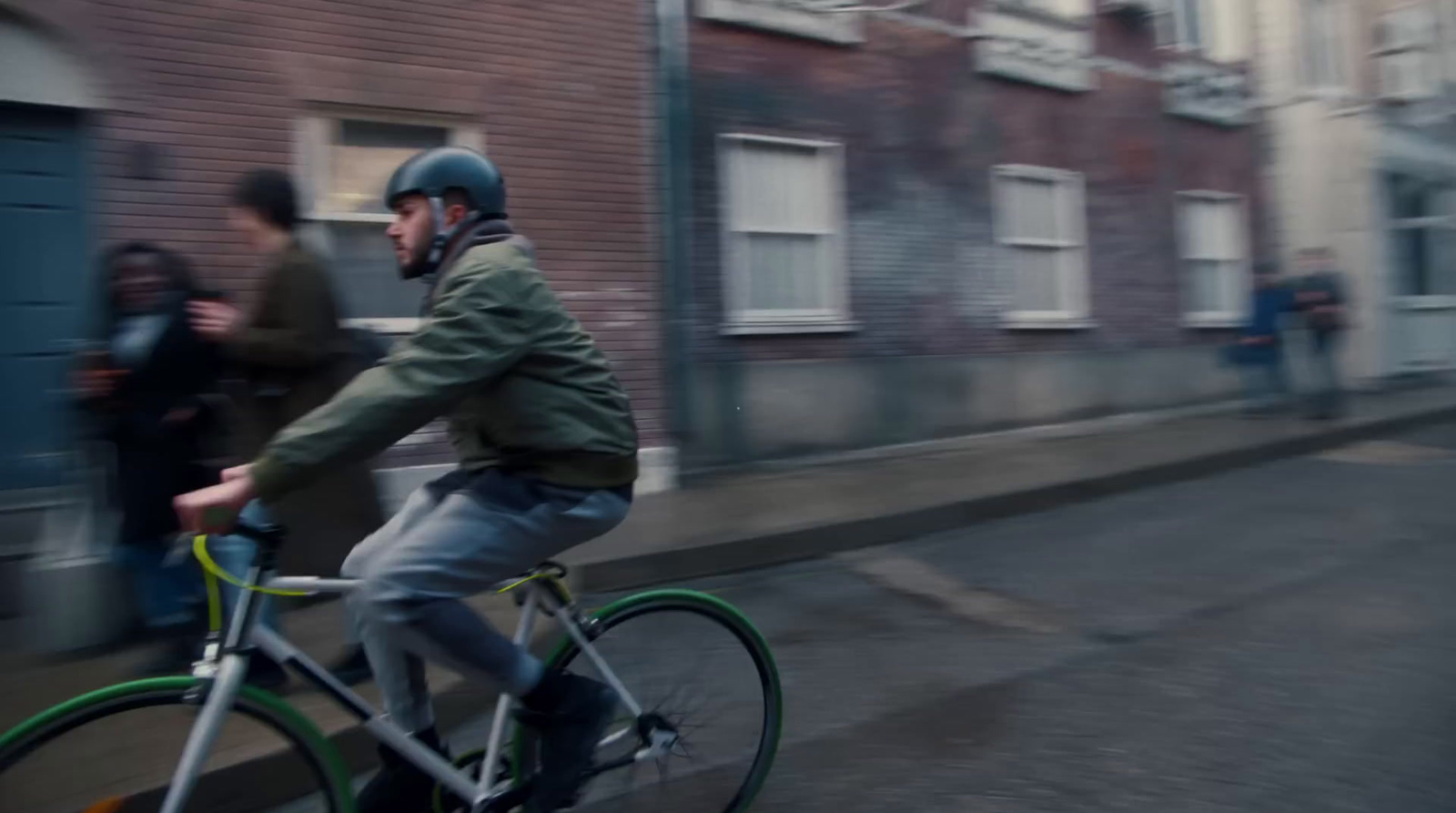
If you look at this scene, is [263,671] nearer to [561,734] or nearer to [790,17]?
[561,734]

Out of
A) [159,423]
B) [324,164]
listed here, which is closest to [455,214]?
[159,423]

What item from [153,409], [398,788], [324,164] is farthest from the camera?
[324,164]

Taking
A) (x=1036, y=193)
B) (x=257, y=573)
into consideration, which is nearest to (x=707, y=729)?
(x=257, y=573)

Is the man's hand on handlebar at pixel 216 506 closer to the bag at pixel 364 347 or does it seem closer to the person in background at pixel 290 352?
the person in background at pixel 290 352

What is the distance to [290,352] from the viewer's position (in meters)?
4.86

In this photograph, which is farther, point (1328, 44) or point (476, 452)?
point (1328, 44)

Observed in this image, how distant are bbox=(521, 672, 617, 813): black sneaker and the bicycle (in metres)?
0.04

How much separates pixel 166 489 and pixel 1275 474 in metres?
8.27

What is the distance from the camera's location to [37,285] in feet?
23.4

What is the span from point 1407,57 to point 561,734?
1769 cm

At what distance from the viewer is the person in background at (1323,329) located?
42.1ft

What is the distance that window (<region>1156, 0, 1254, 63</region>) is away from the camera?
15453 millimetres

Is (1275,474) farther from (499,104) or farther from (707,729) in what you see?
(707,729)

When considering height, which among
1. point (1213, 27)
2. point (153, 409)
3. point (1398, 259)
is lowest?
point (153, 409)
